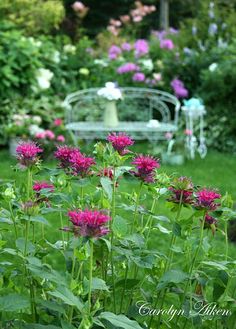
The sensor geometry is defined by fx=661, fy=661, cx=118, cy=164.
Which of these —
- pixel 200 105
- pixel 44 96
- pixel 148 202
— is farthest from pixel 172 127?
pixel 148 202

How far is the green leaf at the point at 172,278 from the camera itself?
170cm

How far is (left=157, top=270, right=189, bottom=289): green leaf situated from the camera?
170cm

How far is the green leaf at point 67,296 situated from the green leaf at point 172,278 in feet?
0.99

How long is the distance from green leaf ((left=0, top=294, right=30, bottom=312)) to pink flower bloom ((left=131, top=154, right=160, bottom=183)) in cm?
46

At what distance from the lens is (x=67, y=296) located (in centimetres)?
148

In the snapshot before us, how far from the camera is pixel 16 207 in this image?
1.87 m

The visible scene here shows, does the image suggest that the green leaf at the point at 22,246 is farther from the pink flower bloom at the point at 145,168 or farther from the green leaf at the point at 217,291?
the green leaf at the point at 217,291

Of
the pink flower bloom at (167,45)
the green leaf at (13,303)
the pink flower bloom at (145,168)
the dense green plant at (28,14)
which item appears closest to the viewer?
the green leaf at (13,303)

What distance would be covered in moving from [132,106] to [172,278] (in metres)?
7.53

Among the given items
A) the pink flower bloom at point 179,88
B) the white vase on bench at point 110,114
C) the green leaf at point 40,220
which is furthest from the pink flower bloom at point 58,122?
the green leaf at point 40,220

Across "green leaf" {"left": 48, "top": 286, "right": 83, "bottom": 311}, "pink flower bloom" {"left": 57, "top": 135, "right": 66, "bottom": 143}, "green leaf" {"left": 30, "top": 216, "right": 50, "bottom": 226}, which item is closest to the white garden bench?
"pink flower bloom" {"left": 57, "top": 135, "right": 66, "bottom": 143}

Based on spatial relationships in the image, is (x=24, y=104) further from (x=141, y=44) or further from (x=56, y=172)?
(x=56, y=172)

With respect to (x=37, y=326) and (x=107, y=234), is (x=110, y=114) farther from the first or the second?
(x=37, y=326)

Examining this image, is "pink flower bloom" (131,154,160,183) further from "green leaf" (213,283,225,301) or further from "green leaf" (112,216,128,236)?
"green leaf" (213,283,225,301)
